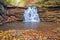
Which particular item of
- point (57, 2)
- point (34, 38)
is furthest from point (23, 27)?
point (57, 2)

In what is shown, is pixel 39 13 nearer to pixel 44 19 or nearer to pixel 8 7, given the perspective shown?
pixel 44 19

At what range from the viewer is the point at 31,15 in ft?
21.8

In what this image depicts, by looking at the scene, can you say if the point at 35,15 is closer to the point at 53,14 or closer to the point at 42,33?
the point at 53,14

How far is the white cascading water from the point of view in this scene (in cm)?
647

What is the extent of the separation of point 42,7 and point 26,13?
1.92 ft

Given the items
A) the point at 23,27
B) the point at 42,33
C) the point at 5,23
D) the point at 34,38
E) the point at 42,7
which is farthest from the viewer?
the point at 42,7

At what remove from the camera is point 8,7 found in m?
6.43

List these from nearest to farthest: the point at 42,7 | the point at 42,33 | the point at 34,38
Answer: the point at 34,38, the point at 42,33, the point at 42,7

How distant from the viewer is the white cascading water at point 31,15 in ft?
21.2

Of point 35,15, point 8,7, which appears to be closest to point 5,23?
point 8,7

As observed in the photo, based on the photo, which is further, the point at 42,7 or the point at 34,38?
the point at 42,7

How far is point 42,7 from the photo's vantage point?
21.2 feet

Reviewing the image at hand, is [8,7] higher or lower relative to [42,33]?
higher

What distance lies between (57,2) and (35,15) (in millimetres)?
869
